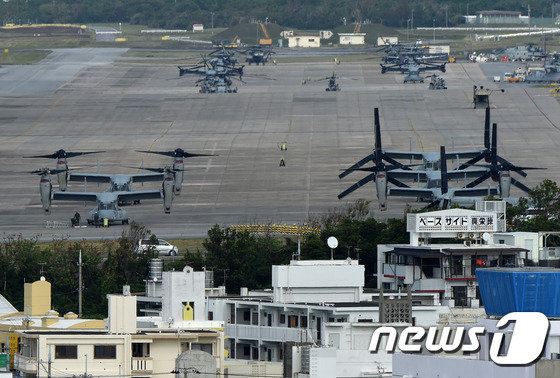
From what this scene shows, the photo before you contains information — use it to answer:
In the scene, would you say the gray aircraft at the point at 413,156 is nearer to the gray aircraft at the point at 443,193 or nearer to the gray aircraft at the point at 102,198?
the gray aircraft at the point at 443,193

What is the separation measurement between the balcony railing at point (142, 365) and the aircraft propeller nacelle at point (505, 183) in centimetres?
9429

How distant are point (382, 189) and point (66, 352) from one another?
316 ft

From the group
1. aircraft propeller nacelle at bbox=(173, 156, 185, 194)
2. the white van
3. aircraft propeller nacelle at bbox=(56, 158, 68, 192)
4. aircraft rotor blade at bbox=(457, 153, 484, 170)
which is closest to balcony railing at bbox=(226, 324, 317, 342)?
the white van

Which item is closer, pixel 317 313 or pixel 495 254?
pixel 317 313

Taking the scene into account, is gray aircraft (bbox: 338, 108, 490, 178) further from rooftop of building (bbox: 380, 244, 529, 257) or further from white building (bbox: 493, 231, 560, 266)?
rooftop of building (bbox: 380, 244, 529, 257)

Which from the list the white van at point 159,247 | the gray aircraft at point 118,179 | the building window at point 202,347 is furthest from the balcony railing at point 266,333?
the gray aircraft at point 118,179

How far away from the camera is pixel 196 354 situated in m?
53.0

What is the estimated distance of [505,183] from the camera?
149 meters

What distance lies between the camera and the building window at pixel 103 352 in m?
57.0

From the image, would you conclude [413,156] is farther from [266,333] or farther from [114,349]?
[114,349]

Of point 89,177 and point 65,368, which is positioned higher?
point 89,177

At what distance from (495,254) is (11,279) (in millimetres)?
36021

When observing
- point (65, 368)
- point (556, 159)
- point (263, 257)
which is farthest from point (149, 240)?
point (556, 159)

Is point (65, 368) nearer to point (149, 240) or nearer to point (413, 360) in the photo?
point (413, 360)
